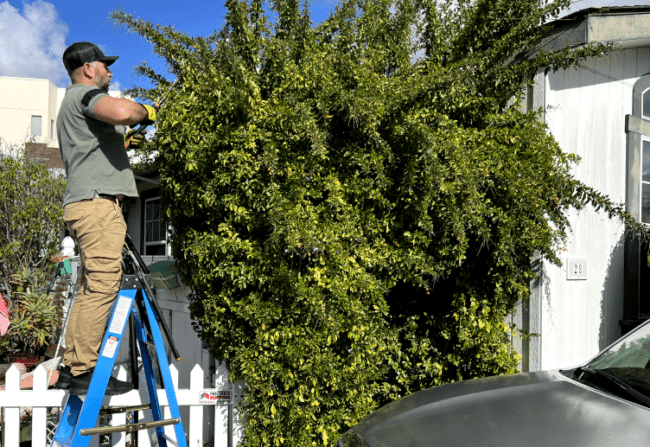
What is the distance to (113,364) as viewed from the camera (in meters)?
2.66

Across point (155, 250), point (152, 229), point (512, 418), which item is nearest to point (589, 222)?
point (512, 418)

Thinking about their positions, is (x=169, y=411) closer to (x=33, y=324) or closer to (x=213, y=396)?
(x=213, y=396)

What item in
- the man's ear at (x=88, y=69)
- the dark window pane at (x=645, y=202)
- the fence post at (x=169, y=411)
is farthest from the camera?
the dark window pane at (x=645, y=202)

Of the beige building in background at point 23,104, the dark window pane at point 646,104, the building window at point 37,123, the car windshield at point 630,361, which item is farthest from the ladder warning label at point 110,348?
the building window at point 37,123

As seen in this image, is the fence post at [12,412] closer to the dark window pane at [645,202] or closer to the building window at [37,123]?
the dark window pane at [645,202]

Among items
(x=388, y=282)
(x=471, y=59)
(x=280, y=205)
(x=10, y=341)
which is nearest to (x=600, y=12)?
(x=471, y=59)

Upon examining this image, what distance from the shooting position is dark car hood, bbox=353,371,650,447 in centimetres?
190

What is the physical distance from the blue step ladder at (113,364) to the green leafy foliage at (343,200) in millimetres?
464

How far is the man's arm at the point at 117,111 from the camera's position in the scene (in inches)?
102

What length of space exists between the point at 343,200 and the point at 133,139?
1.42 metres

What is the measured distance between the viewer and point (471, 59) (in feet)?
11.8

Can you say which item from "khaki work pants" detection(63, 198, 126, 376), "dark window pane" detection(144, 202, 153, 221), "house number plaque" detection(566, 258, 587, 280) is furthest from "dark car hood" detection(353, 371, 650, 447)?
"dark window pane" detection(144, 202, 153, 221)

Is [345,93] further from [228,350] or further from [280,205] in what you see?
[228,350]

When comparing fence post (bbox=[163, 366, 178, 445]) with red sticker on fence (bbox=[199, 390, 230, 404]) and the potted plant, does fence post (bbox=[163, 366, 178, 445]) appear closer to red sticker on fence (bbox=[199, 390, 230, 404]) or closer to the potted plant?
red sticker on fence (bbox=[199, 390, 230, 404])
